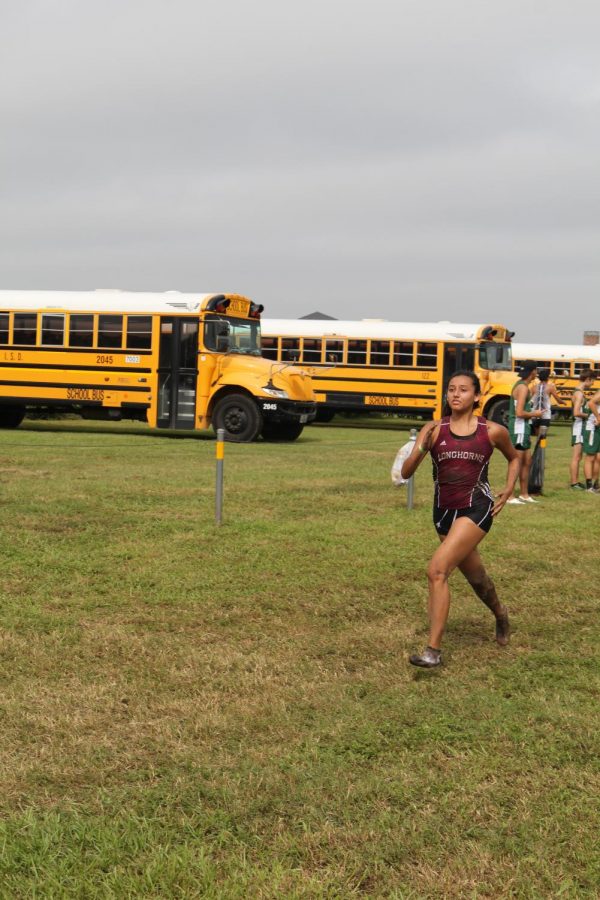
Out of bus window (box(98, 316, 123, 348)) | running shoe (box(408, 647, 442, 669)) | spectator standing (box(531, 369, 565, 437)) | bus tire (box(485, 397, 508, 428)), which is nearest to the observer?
running shoe (box(408, 647, 442, 669))

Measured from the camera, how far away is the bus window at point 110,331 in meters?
20.7

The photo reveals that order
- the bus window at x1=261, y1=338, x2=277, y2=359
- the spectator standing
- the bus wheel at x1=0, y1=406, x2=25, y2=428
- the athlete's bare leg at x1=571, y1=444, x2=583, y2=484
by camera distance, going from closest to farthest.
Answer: the spectator standing
the athlete's bare leg at x1=571, y1=444, x2=583, y2=484
the bus wheel at x1=0, y1=406, x2=25, y2=428
the bus window at x1=261, y1=338, x2=277, y2=359

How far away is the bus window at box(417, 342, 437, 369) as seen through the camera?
86.4 feet

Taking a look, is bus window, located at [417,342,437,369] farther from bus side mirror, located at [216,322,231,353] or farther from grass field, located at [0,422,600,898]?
grass field, located at [0,422,600,898]

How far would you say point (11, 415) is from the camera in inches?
905

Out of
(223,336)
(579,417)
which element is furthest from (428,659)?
(223,336)

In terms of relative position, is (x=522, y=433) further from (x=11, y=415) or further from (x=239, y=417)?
(x=11, y=415)

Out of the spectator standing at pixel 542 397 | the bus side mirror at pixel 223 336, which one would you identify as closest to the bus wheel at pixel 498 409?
the bus side mirror at pixel 223 336

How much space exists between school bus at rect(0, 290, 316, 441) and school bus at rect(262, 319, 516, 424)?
5389 mm

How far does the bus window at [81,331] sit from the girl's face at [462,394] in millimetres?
16291

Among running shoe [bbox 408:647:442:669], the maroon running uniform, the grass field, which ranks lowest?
the grass field

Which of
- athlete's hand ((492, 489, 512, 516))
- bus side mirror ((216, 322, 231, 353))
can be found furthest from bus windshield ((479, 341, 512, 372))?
athlete's hand ((492, 489, 512, 516))

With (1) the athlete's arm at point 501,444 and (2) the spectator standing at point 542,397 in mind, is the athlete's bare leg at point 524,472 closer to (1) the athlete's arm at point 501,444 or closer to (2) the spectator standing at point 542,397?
(2) the spectator standing at point 542,397

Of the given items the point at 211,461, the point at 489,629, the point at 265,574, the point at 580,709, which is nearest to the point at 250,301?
the point at 211,461
